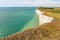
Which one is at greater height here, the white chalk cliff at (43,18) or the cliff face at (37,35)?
the cliff face at (37,35)

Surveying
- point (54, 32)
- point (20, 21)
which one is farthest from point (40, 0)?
point (54, 32)

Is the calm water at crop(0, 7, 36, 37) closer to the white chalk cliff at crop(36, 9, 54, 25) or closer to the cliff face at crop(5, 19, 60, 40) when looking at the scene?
the white chalk cliff at crop(36, 9, 54, 25)

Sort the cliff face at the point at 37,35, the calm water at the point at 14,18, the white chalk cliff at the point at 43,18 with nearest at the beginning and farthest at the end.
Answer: the cliff face at the point at 37,35
the calm water at the point at 14,18
the white chalk cliff at the point at 43,18

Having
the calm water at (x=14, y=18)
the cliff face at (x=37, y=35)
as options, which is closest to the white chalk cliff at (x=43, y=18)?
the calm water at (x=14, y=18)

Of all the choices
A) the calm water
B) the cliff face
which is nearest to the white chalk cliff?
the calm water

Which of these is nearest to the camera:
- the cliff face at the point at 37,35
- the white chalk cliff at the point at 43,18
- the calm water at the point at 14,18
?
the cliff face at the point at 37,35

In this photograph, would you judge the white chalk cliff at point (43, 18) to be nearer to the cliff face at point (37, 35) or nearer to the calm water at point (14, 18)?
the calm water at point (14, 18)

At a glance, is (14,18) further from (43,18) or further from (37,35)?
(37,35)

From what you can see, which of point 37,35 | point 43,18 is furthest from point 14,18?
point 37,35

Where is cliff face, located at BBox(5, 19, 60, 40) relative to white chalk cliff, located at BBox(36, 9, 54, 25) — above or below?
above
